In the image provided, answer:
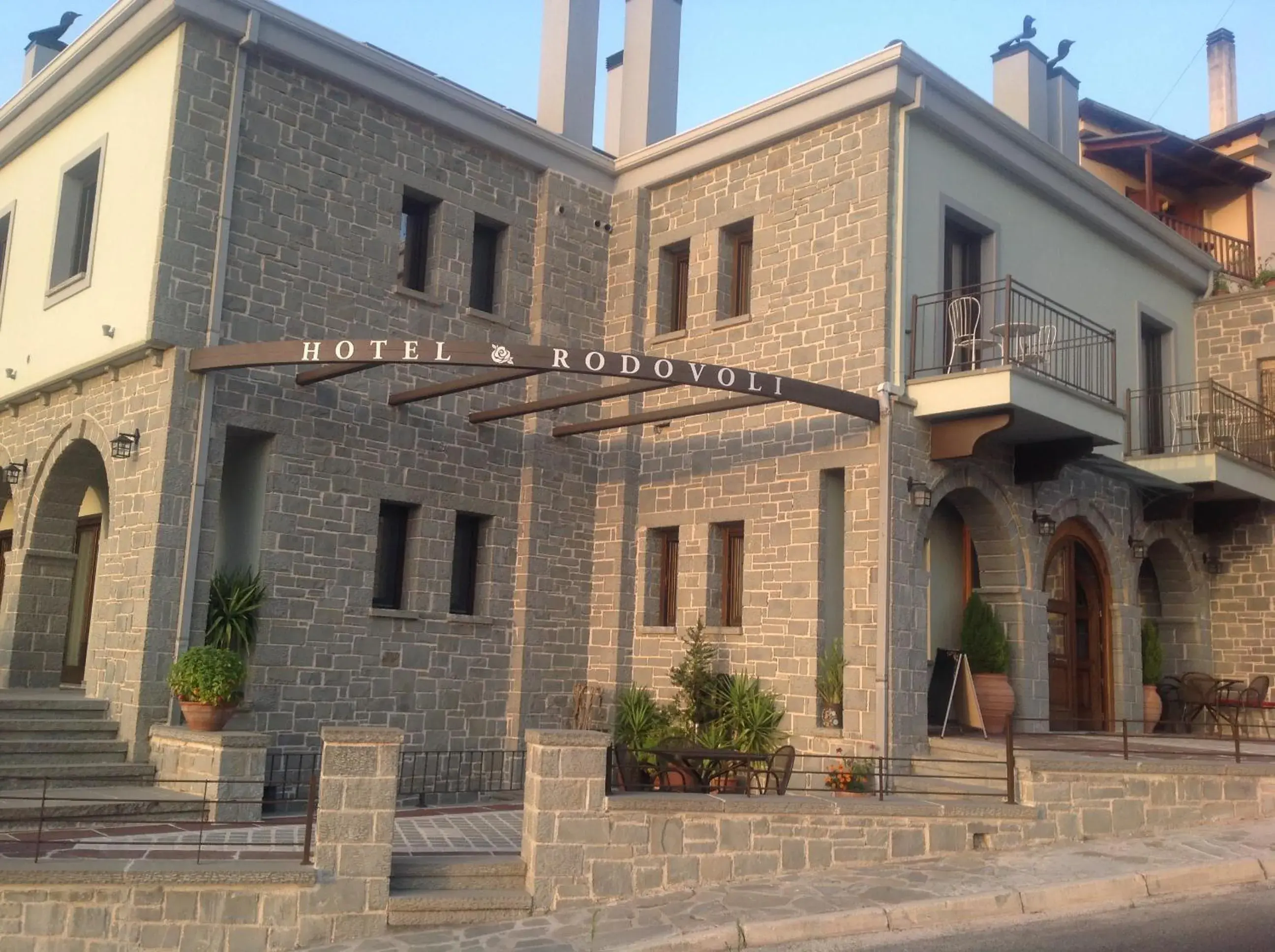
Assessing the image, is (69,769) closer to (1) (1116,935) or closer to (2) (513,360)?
(2) (513,360)

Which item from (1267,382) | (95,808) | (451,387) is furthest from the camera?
(1267,382)

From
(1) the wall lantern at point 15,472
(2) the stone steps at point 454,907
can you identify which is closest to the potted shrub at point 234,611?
(1) the wall lantern at point 15,472

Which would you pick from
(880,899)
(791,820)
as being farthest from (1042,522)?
(880,899)

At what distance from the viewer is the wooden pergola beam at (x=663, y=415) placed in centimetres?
1273

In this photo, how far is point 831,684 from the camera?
12648 mm

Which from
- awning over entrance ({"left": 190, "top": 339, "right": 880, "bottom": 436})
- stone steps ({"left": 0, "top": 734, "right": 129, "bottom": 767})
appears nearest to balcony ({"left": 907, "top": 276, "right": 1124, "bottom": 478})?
awning over entrance ({"left": 190, "top": 339, "right": 880, "bottom": 436})

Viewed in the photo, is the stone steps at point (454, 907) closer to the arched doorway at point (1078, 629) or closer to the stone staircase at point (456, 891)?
the stone staircase at point (456, 891)

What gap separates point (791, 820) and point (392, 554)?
6.27m

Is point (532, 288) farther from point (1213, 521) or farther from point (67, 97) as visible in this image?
point (1213, 521)

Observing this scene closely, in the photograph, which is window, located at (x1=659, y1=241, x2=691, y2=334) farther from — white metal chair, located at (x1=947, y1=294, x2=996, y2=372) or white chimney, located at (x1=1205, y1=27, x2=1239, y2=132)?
white chimney, located at (x1=1205, y1=27, x2=1239, y2=132)

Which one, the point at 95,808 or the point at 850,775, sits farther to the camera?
the point at 850,775

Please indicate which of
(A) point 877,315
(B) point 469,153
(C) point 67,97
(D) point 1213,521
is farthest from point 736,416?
(C) point 67,97

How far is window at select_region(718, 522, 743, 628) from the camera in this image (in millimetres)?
14242

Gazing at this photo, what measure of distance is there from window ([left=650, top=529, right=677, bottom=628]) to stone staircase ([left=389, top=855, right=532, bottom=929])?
21.6 feet
